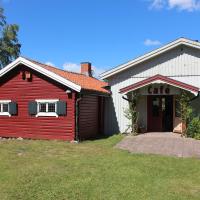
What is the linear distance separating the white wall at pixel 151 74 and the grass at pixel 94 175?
6798 mm

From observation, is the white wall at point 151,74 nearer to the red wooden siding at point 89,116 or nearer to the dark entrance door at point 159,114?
the dark entrance door at point 159,114

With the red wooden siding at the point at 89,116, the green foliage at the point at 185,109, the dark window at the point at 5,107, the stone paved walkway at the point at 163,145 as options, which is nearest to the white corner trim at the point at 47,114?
the red wooden siding at the point at 89,116

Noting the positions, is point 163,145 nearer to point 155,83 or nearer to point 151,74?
point 155,83

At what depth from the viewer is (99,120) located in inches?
837

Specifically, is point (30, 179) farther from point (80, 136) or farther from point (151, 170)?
point (80, 136)

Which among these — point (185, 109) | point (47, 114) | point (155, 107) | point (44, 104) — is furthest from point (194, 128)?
point (44, 104)

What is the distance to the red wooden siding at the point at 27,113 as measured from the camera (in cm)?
1786

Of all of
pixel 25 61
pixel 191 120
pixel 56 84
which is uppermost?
pixel 25 61

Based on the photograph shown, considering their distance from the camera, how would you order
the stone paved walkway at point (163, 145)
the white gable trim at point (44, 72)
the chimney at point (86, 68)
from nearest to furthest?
the stone paved walkway at point (163, 145)
the white gable trim at point (44, 72)
the chimney at point (86, 68)

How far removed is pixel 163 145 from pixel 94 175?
21.0ft

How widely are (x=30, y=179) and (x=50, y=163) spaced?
224 centimetres

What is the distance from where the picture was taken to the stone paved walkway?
1412 cm

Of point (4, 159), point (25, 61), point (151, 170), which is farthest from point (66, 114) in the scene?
point (151, 170)

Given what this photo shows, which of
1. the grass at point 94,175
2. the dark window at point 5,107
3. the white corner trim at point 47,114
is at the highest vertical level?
the dark window at point 5,107
